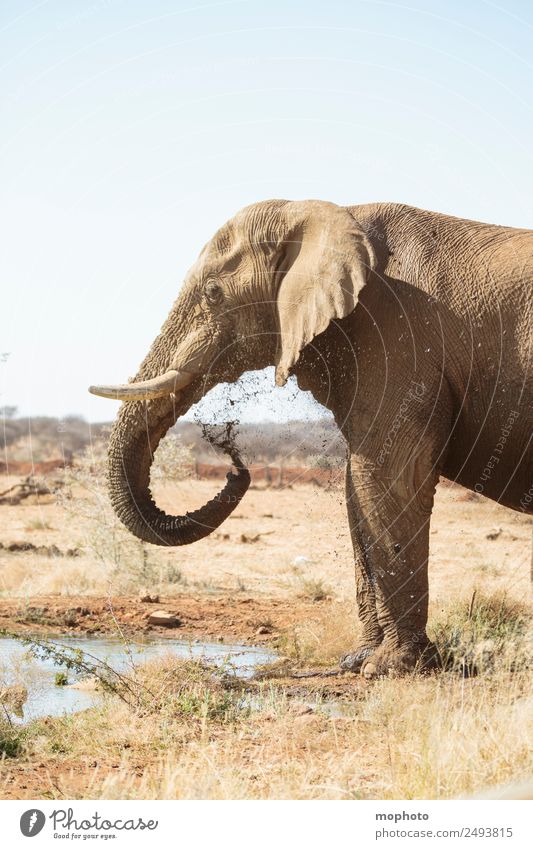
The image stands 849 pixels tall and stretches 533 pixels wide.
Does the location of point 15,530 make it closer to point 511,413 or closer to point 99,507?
point 99,507

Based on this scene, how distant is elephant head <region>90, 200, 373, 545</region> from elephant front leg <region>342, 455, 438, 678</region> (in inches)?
44.3

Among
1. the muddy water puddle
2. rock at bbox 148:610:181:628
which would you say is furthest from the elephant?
rock at bbox 148:610:181:628

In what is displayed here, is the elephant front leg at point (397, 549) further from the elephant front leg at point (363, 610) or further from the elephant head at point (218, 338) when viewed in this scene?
the elephant head at point (218, 338)

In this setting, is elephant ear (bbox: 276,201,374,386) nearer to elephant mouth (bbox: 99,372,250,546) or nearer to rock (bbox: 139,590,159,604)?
elephant mouth (bbox: 99,372,250,546)

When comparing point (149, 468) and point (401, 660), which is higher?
point (149, 468)

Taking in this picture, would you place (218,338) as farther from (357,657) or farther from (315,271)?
(357,657)

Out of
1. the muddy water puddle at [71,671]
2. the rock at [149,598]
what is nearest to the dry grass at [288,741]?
the muddy water puddle at [71,671]

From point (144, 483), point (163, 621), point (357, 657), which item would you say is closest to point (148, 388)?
point (144, 483)

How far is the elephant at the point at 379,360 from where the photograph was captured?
904 centimetres

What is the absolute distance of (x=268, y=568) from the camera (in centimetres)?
1905

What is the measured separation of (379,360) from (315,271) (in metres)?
0.86

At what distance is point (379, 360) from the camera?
29.8 ft
